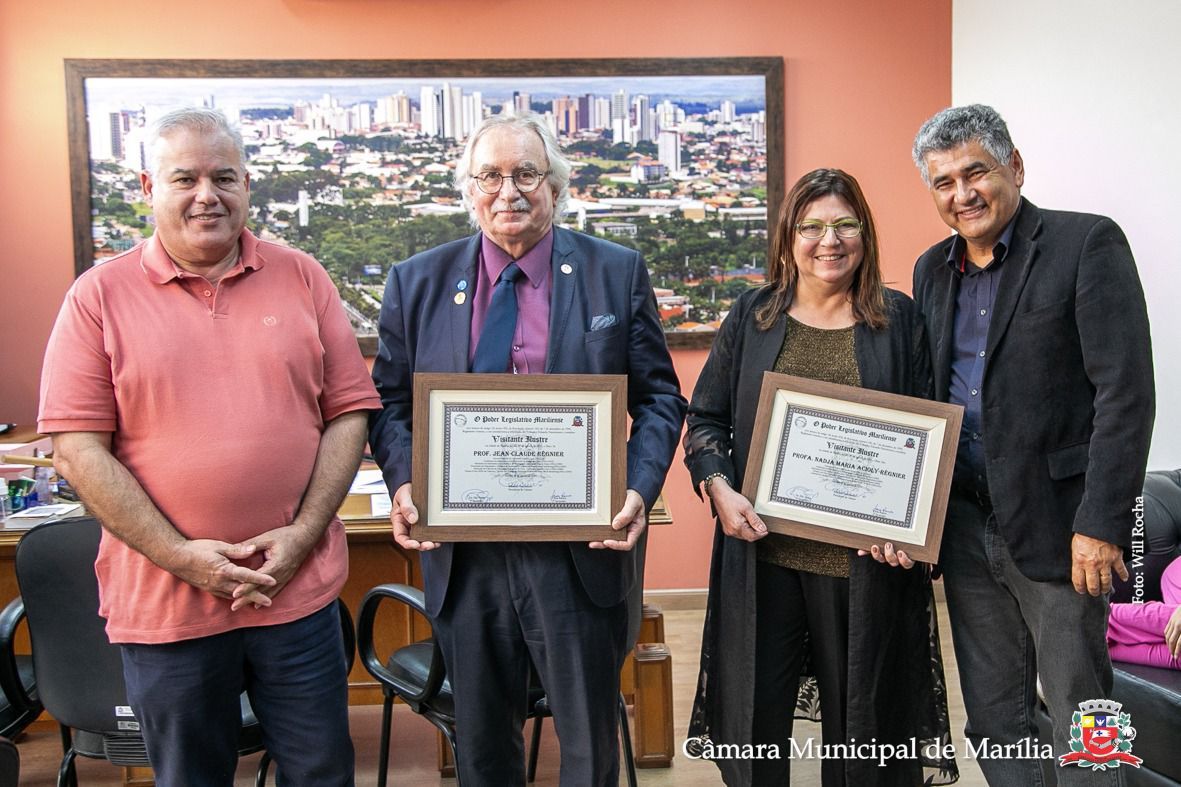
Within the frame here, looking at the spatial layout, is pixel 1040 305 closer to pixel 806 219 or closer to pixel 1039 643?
pixel 806 219

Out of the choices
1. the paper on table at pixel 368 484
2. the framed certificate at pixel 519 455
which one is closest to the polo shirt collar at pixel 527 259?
the framed certificate at pixel 519 455

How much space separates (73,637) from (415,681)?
0.81m

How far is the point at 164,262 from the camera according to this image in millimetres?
1837

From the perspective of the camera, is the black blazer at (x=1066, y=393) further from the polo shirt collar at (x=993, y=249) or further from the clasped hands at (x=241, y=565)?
the clasped hands at (x=241, y=565)

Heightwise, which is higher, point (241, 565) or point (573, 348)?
point (573, 348)

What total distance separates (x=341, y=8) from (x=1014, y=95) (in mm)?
2917

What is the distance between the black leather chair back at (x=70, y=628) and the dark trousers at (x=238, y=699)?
0.49m

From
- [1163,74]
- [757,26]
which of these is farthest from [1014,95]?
[757,26]

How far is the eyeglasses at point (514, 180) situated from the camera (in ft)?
6.29

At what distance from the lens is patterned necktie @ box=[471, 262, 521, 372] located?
195 cm

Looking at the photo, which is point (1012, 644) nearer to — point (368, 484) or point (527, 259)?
point (527, 259)

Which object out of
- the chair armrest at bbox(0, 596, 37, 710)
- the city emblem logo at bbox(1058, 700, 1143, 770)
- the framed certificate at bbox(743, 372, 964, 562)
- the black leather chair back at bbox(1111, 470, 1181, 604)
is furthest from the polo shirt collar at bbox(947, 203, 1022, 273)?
the chair armrest at bbox(0, 596, 37, 710)

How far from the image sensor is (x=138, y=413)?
70.7 inches

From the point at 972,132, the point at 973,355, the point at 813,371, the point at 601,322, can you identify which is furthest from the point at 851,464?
the point at 972,132
